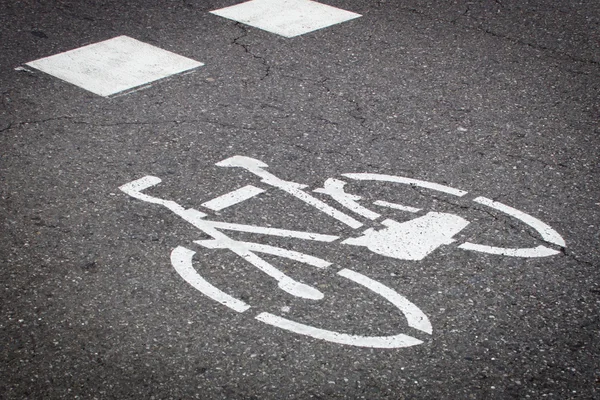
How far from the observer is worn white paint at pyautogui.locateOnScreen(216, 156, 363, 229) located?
186 inches

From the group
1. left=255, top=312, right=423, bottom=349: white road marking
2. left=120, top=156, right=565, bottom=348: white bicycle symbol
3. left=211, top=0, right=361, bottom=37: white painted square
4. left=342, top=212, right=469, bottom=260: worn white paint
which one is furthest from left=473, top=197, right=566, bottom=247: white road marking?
left=211, top=0, right=361, bottom=37: white painted square

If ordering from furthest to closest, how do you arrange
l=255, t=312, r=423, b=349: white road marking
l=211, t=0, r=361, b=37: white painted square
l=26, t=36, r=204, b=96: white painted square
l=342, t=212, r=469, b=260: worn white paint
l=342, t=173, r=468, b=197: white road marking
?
l=211, t=0, r=361, b=37: white painted square → l=26, t=36, r=204, b=96: white painted square → l=342, t=173, r=468, b=197: white road marking → l=342, t=212, r=469, b=260: worn white paint → l=255, t=312, r=423, b=349: white road marking

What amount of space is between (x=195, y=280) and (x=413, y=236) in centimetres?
125

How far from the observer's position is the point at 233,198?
192 inches

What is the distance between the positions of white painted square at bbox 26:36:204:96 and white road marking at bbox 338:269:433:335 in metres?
2.78

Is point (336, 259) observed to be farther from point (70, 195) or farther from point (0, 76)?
point (0, 76)

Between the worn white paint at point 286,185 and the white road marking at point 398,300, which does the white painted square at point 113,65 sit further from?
the white road marking at point 398,300

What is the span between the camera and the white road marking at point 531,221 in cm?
457

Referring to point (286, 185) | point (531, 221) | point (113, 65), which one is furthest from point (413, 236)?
point (113, 65)

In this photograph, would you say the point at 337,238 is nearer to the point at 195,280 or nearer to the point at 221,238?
the point at 221,238

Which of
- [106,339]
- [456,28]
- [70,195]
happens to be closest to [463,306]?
[106,339]

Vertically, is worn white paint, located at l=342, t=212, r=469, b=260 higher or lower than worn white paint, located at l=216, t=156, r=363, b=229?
higher

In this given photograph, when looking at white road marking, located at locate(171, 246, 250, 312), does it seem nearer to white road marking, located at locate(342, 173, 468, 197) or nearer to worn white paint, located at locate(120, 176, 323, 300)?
worn white paint, located at locate(120, 176, 323, 300)

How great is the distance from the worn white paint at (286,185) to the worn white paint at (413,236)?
0.50 feet
